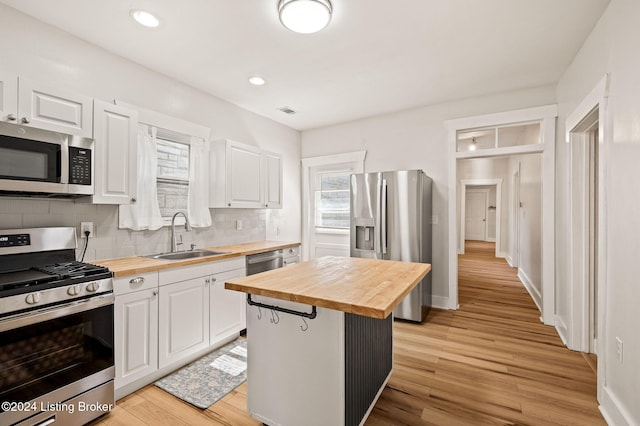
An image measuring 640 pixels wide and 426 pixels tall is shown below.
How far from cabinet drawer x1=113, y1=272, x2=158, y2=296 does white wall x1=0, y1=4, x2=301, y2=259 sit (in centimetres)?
57

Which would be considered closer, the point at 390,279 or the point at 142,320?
the point at 390,279

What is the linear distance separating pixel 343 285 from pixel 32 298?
1606mm

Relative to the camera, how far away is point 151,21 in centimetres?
216

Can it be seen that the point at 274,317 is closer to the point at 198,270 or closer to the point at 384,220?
the point at 198,270

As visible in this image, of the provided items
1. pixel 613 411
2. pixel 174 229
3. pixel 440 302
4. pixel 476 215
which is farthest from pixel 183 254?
pixel 476 215

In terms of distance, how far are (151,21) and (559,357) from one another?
13.8 feet

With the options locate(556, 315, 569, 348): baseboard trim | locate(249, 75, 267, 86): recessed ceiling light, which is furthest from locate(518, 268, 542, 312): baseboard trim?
locate(249, 75, 267, 86): recessed ceiling light

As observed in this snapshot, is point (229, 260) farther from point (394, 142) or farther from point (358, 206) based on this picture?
point (394, 142)

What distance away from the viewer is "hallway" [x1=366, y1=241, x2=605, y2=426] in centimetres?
191

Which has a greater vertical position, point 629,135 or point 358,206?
point 629,135

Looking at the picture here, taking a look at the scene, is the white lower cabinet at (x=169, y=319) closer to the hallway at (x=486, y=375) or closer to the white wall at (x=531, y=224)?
the hallway at (x=486, y=375)

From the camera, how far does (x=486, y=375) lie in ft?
7.77

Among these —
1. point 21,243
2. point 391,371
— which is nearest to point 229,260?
point 21,243

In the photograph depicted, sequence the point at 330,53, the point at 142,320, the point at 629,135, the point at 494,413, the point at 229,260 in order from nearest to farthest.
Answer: the point at 629,135
the point at 494,413
the point at 142,320
the point at 330,53
the point at 229,260
